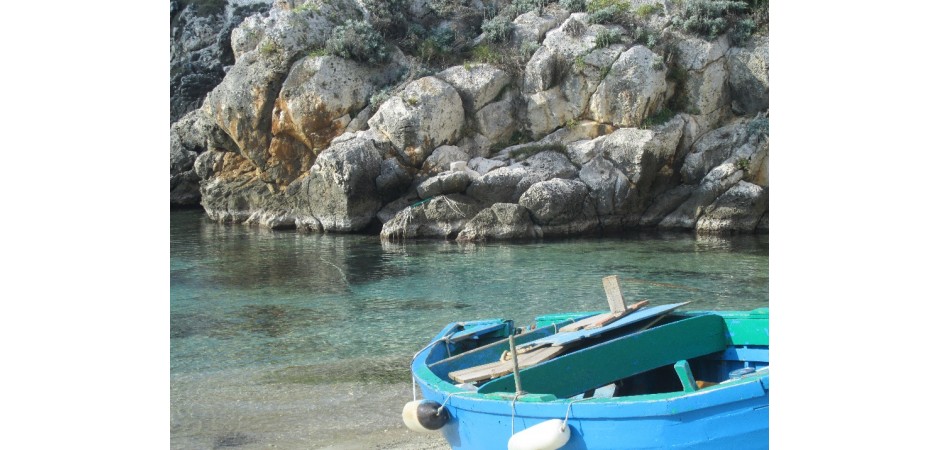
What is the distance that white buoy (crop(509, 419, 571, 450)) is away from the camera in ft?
12.2

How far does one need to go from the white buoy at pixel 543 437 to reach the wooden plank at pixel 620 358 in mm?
573

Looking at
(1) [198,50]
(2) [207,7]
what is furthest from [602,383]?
(2) [207,7]

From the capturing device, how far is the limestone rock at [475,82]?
19.0 metres

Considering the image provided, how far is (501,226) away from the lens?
1659cm

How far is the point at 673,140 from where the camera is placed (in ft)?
60.0

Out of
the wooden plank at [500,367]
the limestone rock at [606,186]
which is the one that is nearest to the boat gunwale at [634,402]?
the wooden plank at [500,367]

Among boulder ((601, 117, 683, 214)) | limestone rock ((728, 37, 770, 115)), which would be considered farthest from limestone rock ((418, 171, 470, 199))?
limestone rock ((728, 37, 770, 115))

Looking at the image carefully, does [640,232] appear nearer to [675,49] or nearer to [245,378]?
[675,49]

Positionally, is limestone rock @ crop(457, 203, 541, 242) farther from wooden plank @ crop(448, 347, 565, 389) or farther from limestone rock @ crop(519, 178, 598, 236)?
wooden plank @ crop(448, 347, 565, 389)

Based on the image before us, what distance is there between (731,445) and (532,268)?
9408 millimetres

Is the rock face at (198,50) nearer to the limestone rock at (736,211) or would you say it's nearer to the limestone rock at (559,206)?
the limestone rock at (559,206)

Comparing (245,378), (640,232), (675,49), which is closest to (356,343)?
(245,378)
